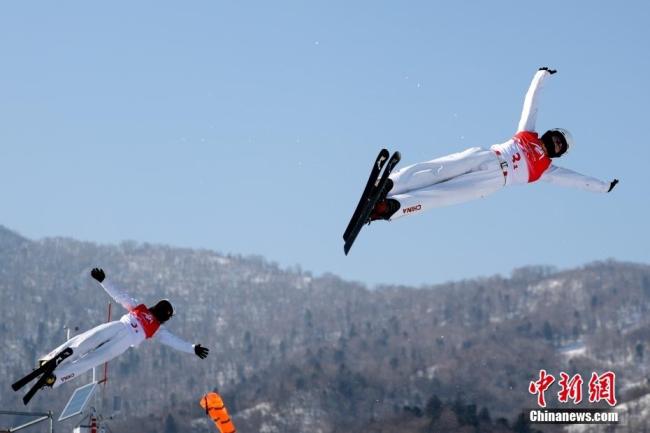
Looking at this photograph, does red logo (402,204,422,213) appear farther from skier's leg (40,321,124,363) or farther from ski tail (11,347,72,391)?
ski tail (11,347,72,391)

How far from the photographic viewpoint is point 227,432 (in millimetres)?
35500

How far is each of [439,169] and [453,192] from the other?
699 millimetres

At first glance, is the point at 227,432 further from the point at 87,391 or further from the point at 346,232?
the point at 346,232

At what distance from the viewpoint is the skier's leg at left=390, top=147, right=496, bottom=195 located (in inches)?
1139

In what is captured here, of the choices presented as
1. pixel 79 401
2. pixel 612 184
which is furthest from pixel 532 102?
pixel 79 401

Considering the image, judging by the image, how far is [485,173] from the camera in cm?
3062

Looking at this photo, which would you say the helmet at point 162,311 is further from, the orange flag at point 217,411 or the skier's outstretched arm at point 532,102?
the skier's outstretched arm at point 532,102

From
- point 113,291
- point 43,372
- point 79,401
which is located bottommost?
point 79,401

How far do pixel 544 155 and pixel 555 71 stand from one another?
2.29m

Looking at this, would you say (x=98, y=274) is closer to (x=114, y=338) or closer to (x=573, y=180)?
(x=114, y=338)

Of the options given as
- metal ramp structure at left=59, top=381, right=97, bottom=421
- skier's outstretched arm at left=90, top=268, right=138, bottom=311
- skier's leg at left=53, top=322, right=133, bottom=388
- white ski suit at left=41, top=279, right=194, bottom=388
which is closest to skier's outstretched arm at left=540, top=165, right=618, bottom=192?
white ski suit at left=41, top=279, right=194, bottom=388

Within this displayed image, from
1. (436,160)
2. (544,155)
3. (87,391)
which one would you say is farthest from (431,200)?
(87,391)

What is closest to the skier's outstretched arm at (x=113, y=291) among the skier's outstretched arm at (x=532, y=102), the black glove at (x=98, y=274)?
the black glove at (x=98, y=274)

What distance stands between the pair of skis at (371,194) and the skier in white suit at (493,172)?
59 cm
